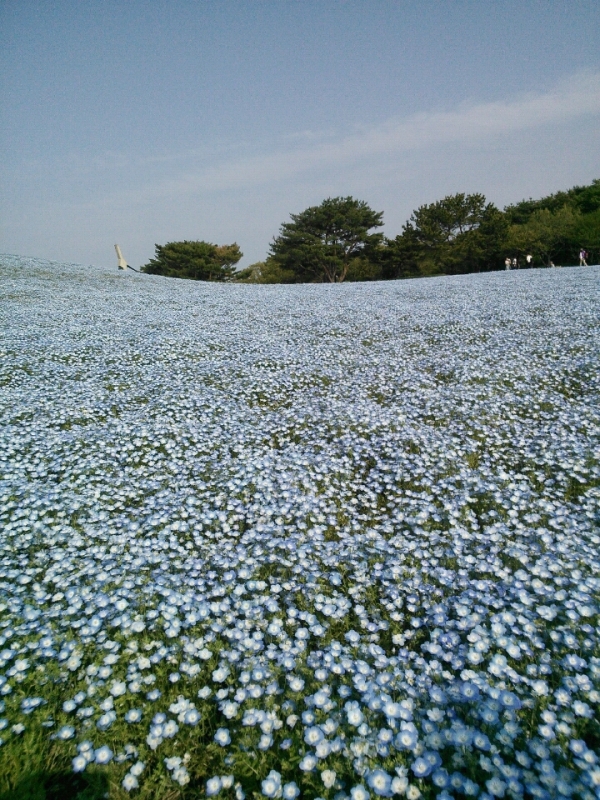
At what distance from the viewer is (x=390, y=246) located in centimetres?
4834

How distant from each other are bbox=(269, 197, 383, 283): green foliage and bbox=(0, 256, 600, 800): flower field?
40633mm

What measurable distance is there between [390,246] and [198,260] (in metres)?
20.6

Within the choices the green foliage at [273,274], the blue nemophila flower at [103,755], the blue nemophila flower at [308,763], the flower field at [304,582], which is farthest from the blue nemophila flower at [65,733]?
the green foliage at [273,274]

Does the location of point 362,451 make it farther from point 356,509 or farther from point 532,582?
point 532,582

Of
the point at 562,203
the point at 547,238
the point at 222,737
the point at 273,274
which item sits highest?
the point at 562,203

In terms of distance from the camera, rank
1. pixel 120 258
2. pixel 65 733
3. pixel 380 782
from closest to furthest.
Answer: pixel 380 782 < pixel 65 733 < pixel 120 258

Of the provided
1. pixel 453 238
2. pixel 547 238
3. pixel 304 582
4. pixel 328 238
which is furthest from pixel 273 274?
pixel 304 582

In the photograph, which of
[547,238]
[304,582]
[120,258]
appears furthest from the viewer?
[547,238]

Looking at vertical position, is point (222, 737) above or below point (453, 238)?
below

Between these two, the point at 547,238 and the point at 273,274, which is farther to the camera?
the point at 273,274

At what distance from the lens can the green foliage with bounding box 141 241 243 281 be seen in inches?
1847

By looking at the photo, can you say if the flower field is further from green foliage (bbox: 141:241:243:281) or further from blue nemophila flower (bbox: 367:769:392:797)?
green foliage (bbox: 141:241:243:281)

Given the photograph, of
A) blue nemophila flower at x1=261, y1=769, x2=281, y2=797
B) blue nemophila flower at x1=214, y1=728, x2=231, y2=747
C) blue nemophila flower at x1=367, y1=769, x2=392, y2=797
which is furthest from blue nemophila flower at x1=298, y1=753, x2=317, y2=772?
blue nemophila flower at x1=214, y1=728, x2=231, y2=747

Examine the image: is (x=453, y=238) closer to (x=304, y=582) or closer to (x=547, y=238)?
(x=547, y=238)
